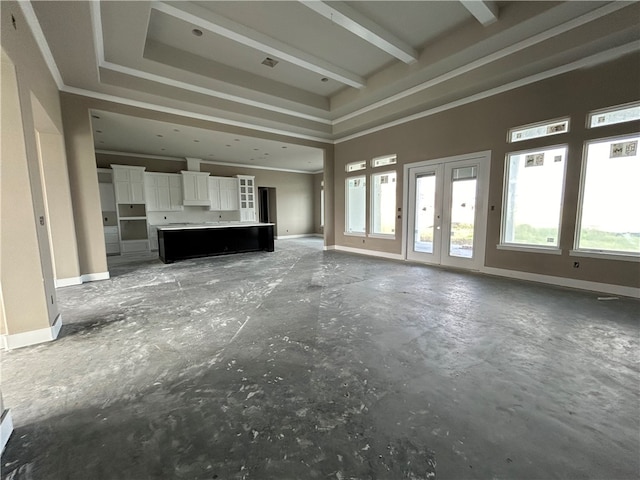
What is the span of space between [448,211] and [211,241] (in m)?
5.72

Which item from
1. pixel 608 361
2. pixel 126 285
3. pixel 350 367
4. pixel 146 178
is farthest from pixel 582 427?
pixel 146 178

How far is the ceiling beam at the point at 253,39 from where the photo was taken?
3322 millimetres

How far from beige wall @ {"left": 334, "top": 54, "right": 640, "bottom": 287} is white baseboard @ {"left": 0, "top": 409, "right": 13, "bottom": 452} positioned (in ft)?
19.6

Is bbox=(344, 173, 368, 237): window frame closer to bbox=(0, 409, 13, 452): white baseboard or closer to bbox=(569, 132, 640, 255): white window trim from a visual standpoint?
bbox=(569, 132, 640, 255): white window trim

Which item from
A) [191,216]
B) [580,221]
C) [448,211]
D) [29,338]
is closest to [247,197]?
[191,216]

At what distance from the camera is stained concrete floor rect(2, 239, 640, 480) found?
1313 mm

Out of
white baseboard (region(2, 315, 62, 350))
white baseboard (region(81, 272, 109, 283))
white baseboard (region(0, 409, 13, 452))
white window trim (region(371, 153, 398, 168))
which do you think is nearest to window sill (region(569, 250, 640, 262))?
white window trim (region(371, 153, 398, 168))

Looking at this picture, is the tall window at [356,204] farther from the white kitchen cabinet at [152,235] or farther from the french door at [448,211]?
the white kitchen cabinet at [152,235]

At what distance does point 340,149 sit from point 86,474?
25.6ft

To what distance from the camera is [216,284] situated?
4.49m

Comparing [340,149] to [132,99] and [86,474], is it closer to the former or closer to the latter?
[132,99]

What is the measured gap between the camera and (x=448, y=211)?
17.9ft

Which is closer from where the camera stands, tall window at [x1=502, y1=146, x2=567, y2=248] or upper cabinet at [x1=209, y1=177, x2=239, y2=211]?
tall window at [x1=502, y1=146, x2=567, y2=248]

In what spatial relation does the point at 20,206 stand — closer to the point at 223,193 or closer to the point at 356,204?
the point at 356,204
